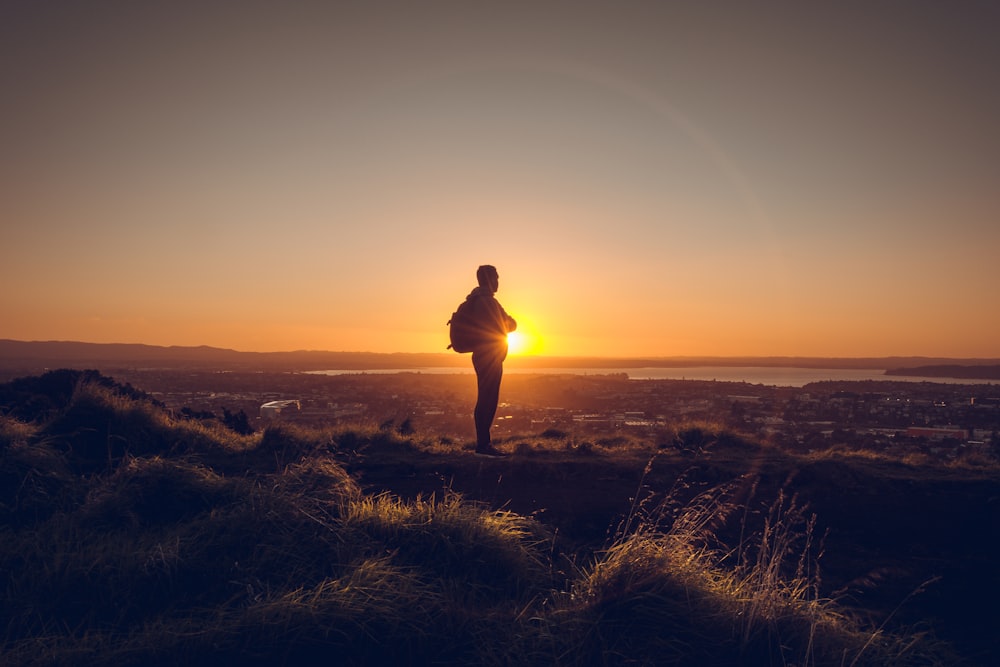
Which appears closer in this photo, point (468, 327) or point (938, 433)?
point (468, 327)

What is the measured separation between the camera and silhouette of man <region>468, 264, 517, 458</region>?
8.85 metres

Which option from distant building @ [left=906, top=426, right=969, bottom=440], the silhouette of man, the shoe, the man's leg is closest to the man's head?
the silhouette of man

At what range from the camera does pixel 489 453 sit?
26.9 ft

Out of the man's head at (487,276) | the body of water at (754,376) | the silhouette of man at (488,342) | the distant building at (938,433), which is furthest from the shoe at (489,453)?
the body of water at (754,376)

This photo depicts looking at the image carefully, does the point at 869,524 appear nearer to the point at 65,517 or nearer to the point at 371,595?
Answer: the point at 371,595

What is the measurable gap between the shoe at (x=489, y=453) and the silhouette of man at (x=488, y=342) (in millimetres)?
328

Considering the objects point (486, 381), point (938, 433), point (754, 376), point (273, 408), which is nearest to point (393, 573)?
point (486, 381)

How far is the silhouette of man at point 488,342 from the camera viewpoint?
8.85 m

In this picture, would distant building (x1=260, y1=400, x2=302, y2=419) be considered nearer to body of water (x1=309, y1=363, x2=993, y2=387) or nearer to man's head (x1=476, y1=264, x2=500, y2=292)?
man's head (x1=476, y1=264, x2=500, y2=292)

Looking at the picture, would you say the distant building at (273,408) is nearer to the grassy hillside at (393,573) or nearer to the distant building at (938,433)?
the grassy hillside at (393,573)

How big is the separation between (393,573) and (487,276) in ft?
18.7

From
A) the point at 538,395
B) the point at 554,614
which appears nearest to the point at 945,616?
the point at 554,614

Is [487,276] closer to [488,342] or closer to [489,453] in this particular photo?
[488,342]

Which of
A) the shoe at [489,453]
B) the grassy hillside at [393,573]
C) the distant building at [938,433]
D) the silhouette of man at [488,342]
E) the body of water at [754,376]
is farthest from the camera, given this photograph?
the body of water at [754,376]
